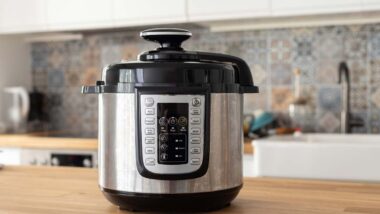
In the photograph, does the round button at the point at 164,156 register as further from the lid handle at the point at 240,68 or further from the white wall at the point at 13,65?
the white wall at the point at 13,65

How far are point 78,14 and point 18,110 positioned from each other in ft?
2.29

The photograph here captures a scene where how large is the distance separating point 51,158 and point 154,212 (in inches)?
80.6

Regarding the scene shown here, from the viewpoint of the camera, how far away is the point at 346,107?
8.95ft

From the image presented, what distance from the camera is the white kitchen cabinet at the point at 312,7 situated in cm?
245

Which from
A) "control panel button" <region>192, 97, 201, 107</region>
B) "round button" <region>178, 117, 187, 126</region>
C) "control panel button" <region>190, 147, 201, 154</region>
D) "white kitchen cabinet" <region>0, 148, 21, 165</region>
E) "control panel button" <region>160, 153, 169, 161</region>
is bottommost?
"white kitchen cabinet" <region>0, 148, 21, 165</region>

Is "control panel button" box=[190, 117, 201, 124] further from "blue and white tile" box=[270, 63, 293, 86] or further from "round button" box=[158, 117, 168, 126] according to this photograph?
"blue and white tile" box=[270, 63, 293, 86]

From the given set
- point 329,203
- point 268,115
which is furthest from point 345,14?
point 329,203

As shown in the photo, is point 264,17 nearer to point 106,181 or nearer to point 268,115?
point 268,115

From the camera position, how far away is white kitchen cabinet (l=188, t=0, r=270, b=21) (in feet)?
8.55

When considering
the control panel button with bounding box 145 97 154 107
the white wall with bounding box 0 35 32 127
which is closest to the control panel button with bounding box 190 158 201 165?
the control panel button with bounding box 145 97 154 107

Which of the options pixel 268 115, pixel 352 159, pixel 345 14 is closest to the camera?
pixel 352 159

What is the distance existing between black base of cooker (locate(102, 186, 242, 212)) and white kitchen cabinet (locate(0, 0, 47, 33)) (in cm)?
236

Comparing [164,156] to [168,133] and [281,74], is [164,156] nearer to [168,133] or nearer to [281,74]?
[168,133]

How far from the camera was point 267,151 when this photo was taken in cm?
228
